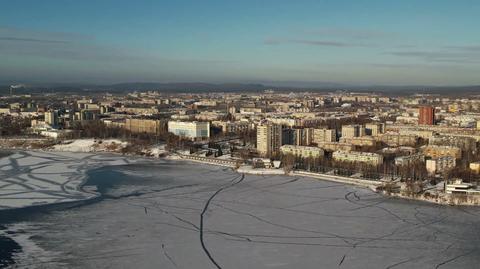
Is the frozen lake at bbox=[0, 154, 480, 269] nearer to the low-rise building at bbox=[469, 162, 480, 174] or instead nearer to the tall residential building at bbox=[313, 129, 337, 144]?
the low-rise building at bbox=[469, 162, 480, 174]

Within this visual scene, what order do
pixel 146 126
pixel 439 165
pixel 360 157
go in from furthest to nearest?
pixel 146 126 < pixel 360 157 < pixel 439 165

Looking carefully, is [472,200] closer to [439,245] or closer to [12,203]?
[439,245]

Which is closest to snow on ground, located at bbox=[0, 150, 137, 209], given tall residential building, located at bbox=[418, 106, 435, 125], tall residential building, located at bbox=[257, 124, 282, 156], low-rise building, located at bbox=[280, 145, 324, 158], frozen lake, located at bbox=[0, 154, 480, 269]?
frozen lake, located at bbox=[0, 154, 480, 269]

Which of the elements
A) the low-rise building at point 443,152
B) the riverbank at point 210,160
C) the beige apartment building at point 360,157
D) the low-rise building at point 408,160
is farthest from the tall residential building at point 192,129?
the low-rise building at point 408,160

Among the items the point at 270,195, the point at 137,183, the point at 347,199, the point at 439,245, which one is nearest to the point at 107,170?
the point at 137,183

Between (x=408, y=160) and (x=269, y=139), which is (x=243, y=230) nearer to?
(x=408, y=160)

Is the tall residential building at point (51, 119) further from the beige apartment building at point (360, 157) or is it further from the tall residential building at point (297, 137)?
the beige apartment building at point (360, 157)

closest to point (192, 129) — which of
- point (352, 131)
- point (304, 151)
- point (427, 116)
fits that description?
point (352, 131)
